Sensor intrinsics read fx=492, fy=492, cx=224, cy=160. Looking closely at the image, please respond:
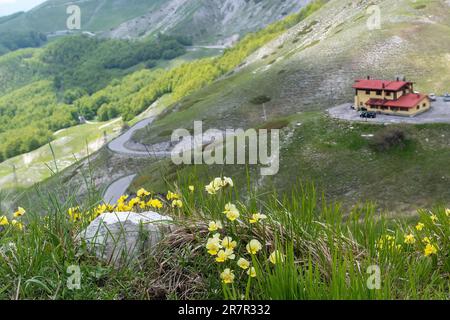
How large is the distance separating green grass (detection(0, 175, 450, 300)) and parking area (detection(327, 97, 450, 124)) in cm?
6972

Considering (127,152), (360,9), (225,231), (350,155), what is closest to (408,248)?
(225,231)

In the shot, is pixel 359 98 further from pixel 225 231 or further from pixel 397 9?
pixel 225 231

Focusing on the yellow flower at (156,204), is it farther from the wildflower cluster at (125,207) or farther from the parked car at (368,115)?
the parked car at (368,115)

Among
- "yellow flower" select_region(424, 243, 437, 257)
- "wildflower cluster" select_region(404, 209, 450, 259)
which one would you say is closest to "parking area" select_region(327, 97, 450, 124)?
"wildflower cluster" select_region(404, 209, 450, 259)

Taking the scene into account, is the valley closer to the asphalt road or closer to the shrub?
the shrub

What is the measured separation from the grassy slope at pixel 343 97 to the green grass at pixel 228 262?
49.7 meters

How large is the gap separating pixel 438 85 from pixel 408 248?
3825 inches

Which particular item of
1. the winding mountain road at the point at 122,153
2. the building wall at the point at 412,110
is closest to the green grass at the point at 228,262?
the building wall at the point at 412,110

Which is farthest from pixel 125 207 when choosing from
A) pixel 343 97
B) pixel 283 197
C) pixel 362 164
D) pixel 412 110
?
pixel 343 97

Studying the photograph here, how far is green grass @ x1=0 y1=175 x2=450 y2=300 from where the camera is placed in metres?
4.60

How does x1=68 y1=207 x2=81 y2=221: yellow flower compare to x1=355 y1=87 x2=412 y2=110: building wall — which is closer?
x1=68 y1=207 x2=81 y2=221: yellow flower

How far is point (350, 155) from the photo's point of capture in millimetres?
64750

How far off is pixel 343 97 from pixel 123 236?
3991 inches
